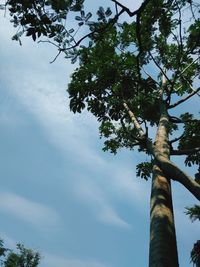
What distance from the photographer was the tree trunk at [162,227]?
5.80 m

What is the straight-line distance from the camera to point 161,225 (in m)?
6.51

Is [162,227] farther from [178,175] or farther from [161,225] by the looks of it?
[178,175]

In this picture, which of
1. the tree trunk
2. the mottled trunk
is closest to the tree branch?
the mottled trunk

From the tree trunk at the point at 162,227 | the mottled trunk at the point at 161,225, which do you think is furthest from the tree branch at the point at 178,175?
the tree trunk at the point at 162,227

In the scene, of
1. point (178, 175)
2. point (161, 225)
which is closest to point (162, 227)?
point (161, 225)

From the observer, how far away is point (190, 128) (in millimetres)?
14461

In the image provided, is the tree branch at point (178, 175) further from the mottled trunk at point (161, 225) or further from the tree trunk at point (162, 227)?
the tree trunk at point (162, 227)

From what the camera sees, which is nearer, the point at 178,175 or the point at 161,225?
the point at 161,225

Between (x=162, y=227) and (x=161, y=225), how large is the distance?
49 millimetres

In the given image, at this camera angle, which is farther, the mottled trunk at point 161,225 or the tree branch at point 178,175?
the tree branch at point 178,175

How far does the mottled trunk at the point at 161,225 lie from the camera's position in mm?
5809

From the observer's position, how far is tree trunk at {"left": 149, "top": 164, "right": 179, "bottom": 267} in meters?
5.80

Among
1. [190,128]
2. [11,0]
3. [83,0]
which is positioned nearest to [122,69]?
[190,128]

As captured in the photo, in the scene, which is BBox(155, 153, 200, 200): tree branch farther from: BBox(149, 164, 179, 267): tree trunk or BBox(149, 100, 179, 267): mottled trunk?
BBox(149, 164, 179, 267): tree trunk
